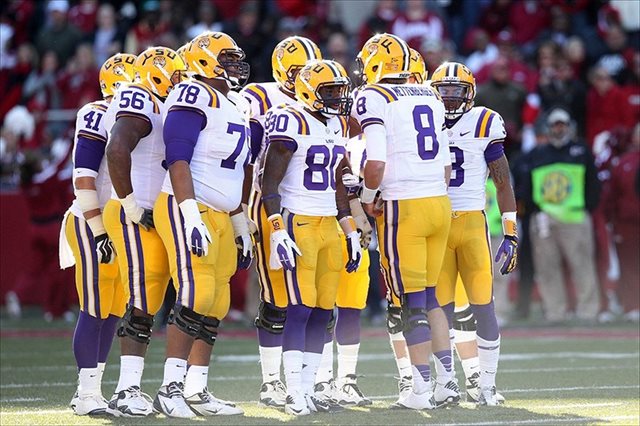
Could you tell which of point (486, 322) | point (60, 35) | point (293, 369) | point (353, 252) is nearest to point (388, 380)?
point (486, 322)

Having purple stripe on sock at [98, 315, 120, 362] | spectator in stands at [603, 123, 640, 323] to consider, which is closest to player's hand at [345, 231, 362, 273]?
purple stripe on sock at [98, 315, 120, 362]

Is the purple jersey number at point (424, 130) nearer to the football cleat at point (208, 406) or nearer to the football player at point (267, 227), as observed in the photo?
the football player at point (267, 227)

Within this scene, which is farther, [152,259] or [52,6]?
[52,6]

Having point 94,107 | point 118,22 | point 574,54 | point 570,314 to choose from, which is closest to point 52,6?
point 118,22

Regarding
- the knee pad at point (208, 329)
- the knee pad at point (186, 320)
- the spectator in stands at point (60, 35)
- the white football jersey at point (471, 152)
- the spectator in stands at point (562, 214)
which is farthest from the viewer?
the spectator in stands at point (60, 35)

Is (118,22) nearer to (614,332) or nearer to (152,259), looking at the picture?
(614,332)

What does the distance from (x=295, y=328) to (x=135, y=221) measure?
1.00m

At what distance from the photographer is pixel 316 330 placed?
720cm

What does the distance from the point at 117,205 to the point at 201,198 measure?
1.55 ft

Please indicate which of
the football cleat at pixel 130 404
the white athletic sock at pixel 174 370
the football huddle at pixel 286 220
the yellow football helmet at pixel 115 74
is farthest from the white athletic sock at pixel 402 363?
the yellow football helmet at pixel 115 74

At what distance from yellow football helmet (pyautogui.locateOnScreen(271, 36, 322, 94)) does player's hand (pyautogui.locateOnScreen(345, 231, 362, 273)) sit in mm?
1017

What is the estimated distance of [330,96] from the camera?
7215 mm

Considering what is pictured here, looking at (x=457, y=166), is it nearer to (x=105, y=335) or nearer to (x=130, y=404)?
(x=105, y=335)

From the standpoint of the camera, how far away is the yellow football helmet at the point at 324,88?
7.18 m
